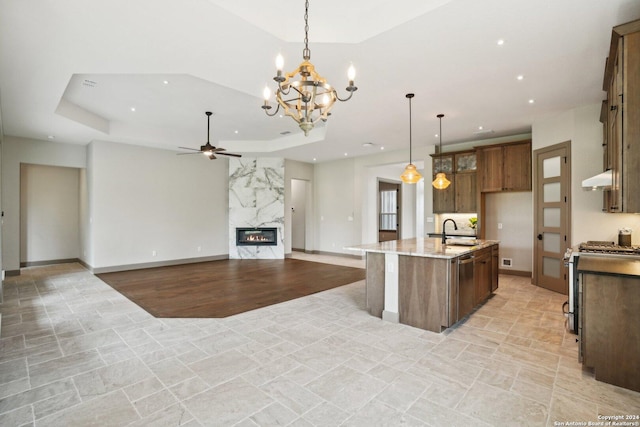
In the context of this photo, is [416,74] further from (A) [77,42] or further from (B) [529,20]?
(A) [77,42]

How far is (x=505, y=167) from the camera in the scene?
6379 mm

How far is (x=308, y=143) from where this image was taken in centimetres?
753

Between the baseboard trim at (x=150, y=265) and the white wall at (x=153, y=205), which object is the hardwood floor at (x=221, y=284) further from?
the white wall at (x=153, y=205)

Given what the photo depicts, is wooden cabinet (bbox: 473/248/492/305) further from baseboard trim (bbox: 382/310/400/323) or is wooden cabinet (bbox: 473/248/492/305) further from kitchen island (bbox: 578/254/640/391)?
kitchen island (bbox: 578/254/640/391)

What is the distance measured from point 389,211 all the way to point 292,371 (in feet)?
30.3

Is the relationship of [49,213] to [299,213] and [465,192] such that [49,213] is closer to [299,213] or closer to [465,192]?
[299,213]

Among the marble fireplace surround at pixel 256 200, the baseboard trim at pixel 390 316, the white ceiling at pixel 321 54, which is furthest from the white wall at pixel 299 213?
the baseboard trim at pixel 390 316

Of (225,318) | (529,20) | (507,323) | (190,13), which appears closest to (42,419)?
(225,318)

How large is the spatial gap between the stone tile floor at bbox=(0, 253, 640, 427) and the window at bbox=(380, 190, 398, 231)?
272 inches

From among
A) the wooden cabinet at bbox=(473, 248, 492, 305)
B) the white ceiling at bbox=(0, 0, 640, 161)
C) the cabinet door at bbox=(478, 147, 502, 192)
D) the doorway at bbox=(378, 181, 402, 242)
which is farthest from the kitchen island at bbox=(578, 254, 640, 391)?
the doorway at bbox=(378, 181, 402, 242)

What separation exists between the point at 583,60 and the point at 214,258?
8646 millimetres

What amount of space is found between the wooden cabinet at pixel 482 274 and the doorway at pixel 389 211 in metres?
6.08

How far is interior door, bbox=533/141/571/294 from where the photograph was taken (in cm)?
510

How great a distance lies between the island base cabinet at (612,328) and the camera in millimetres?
2346
